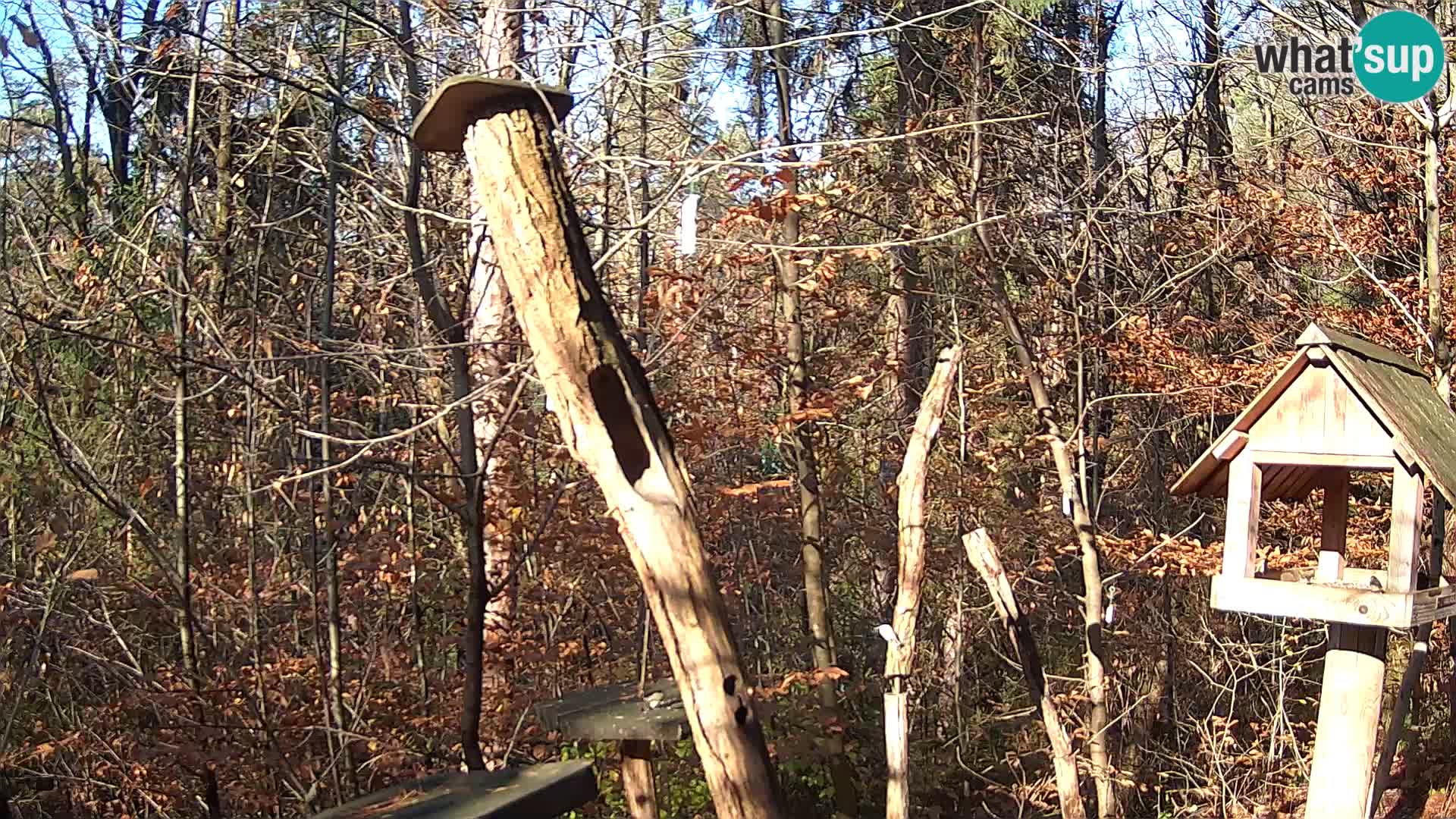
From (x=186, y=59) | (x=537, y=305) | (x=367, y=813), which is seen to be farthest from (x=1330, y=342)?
(x=186, y=59)

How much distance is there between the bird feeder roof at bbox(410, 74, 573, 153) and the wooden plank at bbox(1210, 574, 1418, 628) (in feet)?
10.0

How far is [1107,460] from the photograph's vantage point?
9.88m

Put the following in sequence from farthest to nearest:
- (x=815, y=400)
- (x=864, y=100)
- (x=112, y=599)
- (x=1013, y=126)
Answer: (x=864, y=100)
(x=1013, y=126)
(x=815, y=400)
(x=112, y=599)

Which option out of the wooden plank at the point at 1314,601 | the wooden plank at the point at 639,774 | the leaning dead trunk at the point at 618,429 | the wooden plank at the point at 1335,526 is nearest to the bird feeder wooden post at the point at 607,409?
the leaning dead trunk at the point at 618,429

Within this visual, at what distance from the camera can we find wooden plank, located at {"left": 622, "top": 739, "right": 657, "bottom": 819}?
4.53 metres

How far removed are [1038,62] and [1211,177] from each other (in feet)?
5.19

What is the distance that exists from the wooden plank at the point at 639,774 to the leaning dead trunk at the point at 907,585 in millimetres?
1298

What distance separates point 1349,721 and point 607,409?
336 cm

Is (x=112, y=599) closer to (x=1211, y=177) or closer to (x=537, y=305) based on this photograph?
(x=537, y=305)

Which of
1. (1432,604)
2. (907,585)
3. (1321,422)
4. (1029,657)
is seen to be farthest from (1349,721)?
(1029,657)

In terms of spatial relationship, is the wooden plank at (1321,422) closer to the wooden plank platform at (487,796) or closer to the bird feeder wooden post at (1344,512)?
the bird feeder wooden post at (1344,512)

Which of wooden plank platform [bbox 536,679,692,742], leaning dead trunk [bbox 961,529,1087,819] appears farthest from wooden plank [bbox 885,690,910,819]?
wooden plank platform [bbox 536,679,692,742]

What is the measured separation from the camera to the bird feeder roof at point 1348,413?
4.47m

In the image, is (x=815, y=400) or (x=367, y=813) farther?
(x=815, y=400)
